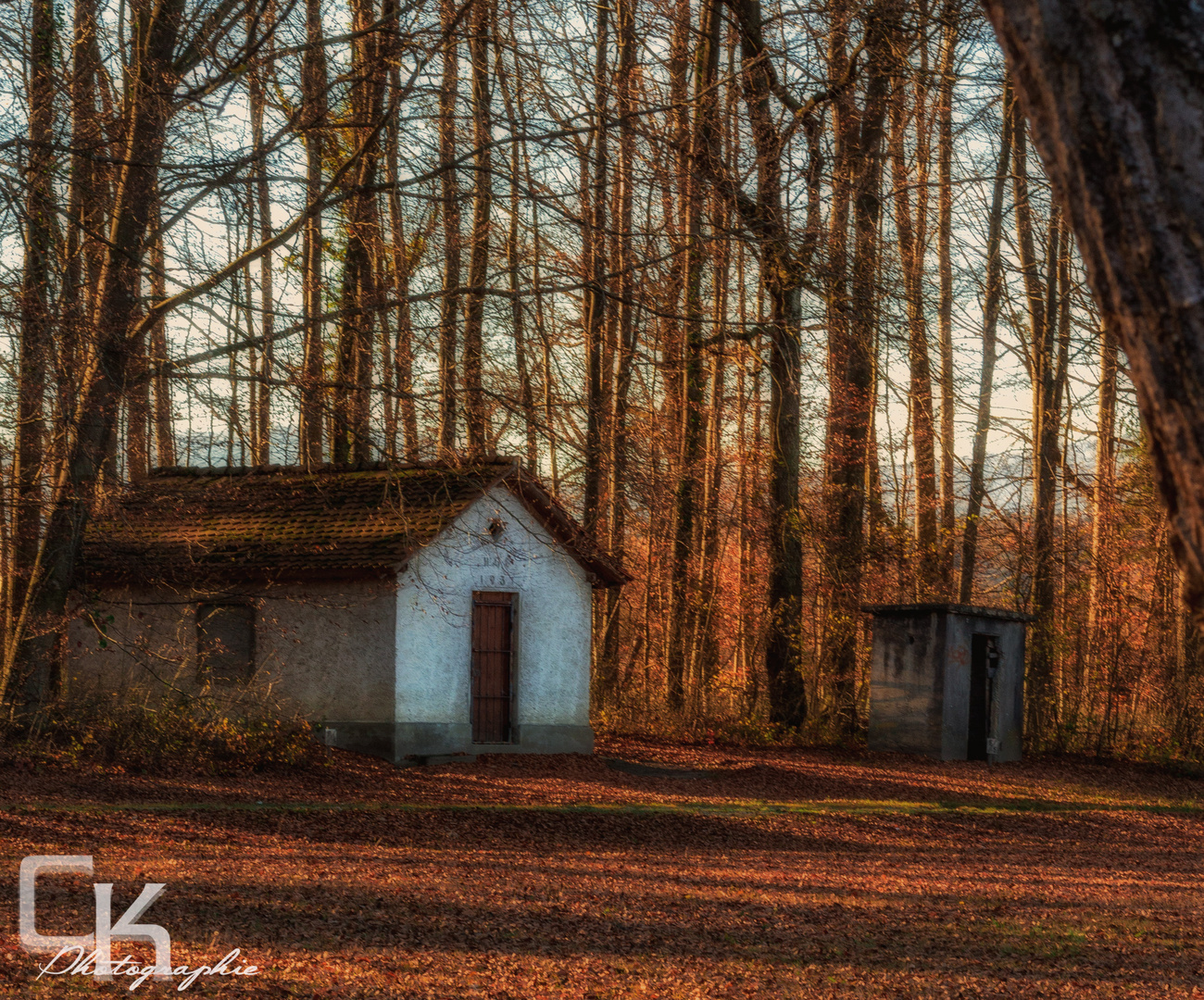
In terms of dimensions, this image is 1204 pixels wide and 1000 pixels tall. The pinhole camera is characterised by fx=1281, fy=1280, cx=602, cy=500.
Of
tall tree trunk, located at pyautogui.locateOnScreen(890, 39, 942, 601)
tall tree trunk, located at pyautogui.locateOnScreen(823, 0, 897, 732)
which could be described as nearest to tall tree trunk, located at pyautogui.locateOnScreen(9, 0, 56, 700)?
tall tree trunk, located at pyautogui.locateOnScreen(890, 39, 942, 601)

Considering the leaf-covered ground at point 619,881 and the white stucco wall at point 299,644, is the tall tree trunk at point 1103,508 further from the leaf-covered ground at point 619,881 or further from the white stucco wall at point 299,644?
the white stucco wall at point 299,644

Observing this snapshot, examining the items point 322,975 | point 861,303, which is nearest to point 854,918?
point 322,975

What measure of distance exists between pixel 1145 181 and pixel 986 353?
25746mm

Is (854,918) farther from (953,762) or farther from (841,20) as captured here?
(953,762)

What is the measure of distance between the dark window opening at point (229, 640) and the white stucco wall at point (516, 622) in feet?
8.25

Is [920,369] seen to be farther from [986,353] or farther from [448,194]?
[448,194]

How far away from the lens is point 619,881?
31.8 feet

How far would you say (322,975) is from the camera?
6.01 metres

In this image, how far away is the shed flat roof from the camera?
66.9 feet

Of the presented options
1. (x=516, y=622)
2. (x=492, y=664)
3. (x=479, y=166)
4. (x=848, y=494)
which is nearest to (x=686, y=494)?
(x=848, y=494)

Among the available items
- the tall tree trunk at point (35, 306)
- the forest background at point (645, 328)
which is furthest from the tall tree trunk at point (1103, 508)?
the tall tree trunk at point (35, 306)

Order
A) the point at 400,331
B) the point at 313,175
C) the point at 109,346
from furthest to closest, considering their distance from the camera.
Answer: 1. the point at 313,175
2. the point at 109,346
3. the point at 400,331

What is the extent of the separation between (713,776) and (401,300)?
29.2ft

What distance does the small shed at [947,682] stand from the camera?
67.2ft
